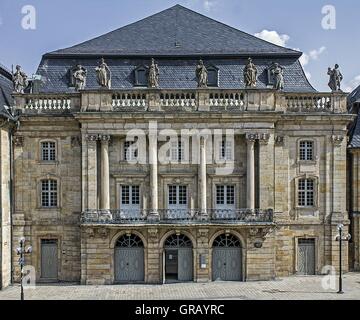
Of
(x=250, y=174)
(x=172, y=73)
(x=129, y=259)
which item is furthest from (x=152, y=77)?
(x=129, y=259)

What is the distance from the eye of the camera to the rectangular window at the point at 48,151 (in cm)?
2992

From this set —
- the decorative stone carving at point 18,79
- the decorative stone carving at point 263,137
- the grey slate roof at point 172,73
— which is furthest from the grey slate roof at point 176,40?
the decorative stone carving at point 263,137

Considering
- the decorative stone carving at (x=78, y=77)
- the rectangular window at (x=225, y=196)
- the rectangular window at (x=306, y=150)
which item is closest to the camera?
the decorative stone carving at (x=78, y=77)

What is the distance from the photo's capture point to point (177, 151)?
96.3 feet

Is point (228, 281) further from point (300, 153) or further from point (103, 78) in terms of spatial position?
point (103, 78)

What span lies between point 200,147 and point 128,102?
17.8ft

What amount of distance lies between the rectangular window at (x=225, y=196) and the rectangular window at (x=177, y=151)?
123 inches

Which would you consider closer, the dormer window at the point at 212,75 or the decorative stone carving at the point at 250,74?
the decorative stone carving at the point at 250,74

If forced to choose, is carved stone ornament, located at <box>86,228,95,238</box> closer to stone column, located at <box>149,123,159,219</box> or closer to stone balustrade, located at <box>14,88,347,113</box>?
stone column, located at <box>149,123,159,219</box>

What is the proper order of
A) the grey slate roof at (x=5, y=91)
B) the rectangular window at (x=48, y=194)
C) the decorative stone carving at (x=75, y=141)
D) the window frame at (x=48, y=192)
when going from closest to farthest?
the grey slate roof at (x=5, y=91) → the decorative stone carving at (x=75, y=141) → the window frame at (x=48, y=192) → the rectangular window at (x=48, y=194)

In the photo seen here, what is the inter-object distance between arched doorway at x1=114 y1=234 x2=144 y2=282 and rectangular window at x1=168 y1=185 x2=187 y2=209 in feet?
10.5

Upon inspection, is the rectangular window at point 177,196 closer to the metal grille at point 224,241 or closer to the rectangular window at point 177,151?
the rectangular window at point 177,151

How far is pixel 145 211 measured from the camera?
28.9 m
